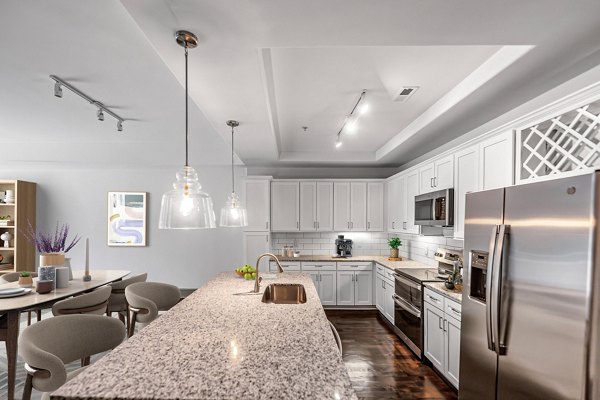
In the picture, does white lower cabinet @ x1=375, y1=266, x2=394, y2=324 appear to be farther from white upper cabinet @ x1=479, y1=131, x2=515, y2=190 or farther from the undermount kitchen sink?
white upper cabinet @ x1=479, y1=131, x2=515, y2=190

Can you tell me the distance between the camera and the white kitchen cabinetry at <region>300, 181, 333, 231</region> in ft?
18.7

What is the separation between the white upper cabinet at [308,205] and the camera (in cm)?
570

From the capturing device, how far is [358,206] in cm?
571

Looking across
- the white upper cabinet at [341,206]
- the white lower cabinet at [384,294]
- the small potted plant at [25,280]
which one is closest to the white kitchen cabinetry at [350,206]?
Result: the white upper cabinet at [341,206]

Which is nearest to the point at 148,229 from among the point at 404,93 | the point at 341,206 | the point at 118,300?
the point at 118,300

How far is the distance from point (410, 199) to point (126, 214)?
16.7 ft

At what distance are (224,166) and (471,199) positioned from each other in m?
4.72

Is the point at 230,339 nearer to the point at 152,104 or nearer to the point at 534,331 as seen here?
the point at 534,331

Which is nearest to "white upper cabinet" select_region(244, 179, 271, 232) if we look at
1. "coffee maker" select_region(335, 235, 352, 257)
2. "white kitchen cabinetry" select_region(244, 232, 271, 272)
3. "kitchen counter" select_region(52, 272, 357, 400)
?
"white kitchen cabinetry" select_region(244, 232, 271, 272)

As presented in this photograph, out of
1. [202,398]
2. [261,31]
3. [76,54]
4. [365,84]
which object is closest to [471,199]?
[365,84]

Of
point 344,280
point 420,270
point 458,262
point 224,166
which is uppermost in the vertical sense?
point 224,166

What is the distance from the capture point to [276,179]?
5.75 metres

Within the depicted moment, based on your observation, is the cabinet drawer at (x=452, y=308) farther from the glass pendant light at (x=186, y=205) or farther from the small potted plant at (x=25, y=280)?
the small potted plant at (x=25, y=280)

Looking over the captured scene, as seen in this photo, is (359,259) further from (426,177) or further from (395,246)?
(426,177)
